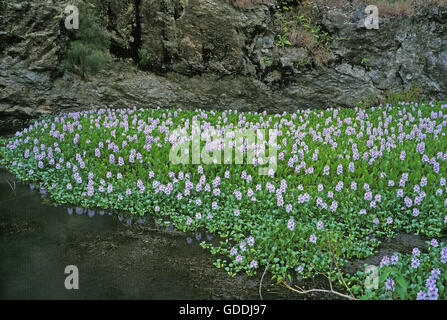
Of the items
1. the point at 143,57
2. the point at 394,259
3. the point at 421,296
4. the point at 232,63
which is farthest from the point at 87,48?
the point at 421,296

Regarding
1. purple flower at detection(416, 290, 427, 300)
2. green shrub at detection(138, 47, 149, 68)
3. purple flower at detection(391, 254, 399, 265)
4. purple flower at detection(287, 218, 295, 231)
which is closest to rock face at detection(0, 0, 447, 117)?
green shrub at detection(138, 47, 149, 68)

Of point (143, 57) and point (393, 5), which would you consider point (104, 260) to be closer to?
point (143, 57)

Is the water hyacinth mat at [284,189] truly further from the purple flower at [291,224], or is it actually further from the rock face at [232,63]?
the rock face at [232,63]

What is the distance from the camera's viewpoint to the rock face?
1186cm

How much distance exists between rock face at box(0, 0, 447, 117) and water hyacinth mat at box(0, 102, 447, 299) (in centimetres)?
330

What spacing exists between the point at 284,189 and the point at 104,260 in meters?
2.86

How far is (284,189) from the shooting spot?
5703 millimetres

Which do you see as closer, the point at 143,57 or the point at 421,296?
the point at 421,296

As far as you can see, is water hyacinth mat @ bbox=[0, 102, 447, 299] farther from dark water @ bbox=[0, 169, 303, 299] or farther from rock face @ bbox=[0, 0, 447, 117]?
rock face @ bbox=[0, 0, 447, 117]

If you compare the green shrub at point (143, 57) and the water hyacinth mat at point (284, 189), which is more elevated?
the green shrub at point (143, 57)

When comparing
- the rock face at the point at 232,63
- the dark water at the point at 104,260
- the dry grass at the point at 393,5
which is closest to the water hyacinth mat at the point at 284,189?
the dark water at the point at 104,260

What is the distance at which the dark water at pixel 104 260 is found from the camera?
3.84 meters

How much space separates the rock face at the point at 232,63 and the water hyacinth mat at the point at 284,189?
10.8ft

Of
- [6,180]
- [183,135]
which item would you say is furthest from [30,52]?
[183,135]
